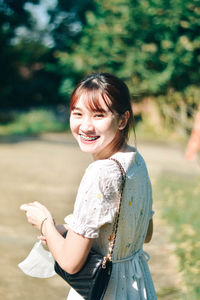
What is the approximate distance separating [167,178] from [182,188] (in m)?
1.00

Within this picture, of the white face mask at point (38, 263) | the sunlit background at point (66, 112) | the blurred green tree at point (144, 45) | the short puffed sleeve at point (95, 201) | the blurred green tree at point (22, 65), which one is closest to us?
the short puffed sleeve at point (95, 201)

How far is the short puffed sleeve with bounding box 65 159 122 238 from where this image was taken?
55.6 inches

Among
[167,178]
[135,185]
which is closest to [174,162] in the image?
[167,178]

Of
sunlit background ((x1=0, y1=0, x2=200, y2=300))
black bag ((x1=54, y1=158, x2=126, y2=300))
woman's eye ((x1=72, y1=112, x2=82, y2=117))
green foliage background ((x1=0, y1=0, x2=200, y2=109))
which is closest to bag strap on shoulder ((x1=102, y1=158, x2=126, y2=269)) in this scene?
black bag ((x1=54, y1=158, x2=126, y2=300))

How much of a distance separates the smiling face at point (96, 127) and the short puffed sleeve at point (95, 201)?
129 millimetres

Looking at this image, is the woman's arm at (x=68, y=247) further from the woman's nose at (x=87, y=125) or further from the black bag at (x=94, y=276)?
the woman's nose at (x=87, y=125)

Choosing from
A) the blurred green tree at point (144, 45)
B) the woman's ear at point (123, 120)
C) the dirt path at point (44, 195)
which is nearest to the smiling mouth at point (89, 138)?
the woman's ear at point (123, 120)

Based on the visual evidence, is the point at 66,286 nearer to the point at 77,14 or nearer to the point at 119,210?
the point at 119,210

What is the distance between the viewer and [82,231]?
1400 mm

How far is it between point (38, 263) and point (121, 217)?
0.41m

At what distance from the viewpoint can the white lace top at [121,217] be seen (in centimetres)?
142

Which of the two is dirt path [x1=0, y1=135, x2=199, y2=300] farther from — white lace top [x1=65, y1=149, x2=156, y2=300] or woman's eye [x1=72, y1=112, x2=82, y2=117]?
woman's eye [x1=72, y1=112, x2=82, y2=117]

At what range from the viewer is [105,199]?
1.44 m

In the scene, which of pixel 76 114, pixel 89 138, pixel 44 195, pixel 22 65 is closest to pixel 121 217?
pixel 89 138
